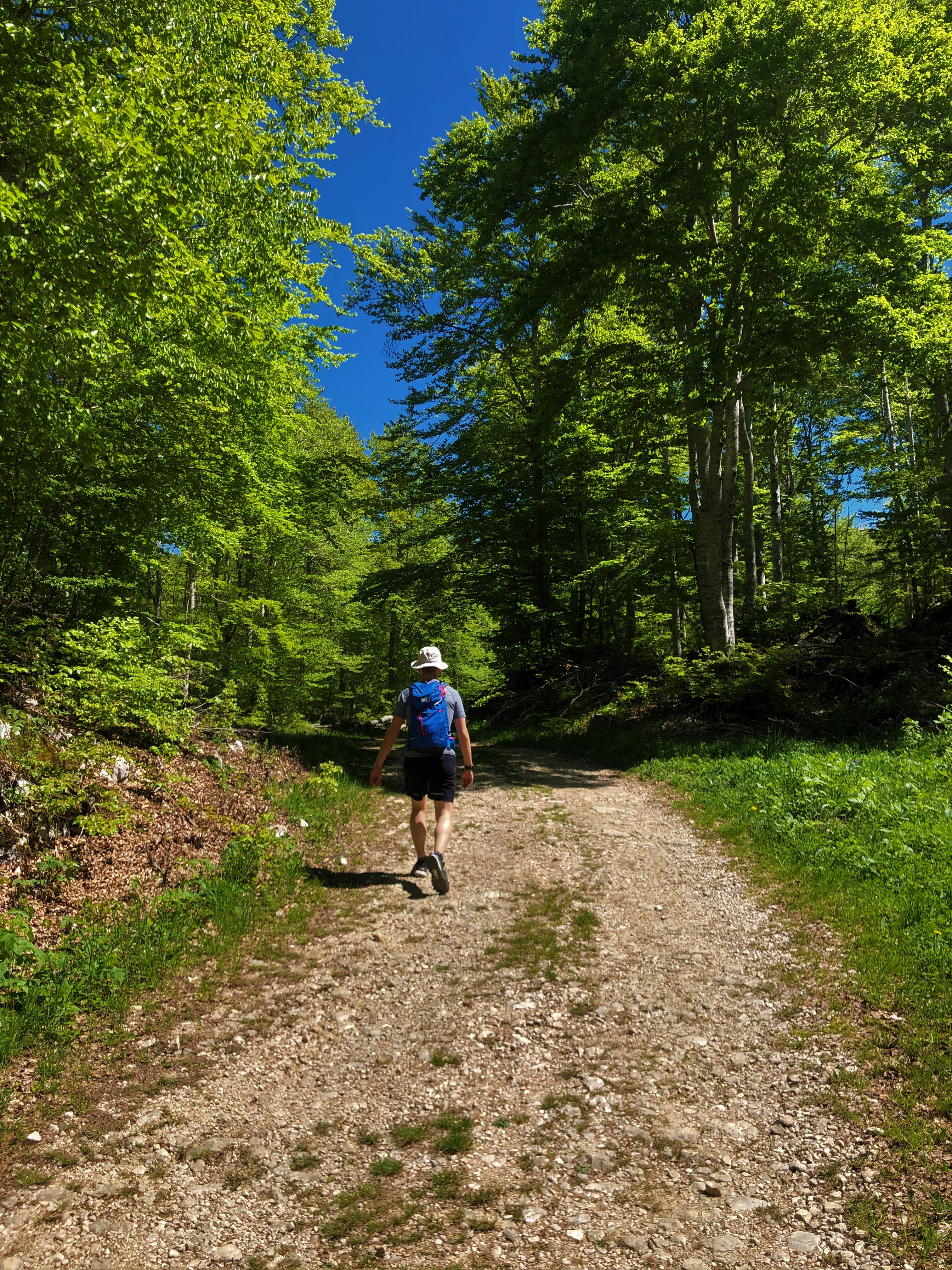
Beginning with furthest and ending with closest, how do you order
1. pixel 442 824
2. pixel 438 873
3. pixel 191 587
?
pixel 191 587 → pixel 442 824 → pixel 438 873

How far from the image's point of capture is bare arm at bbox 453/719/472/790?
6.70m

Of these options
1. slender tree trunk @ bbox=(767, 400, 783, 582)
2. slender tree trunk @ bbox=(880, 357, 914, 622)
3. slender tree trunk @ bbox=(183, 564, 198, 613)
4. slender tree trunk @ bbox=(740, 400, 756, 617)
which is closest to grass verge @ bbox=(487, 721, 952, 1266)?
slender tree trunk @ bbox=(880, 357, 914, 622)

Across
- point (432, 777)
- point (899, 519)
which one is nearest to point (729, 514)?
point (899, 519)

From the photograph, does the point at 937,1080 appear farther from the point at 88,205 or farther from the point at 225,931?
the point at 88,205

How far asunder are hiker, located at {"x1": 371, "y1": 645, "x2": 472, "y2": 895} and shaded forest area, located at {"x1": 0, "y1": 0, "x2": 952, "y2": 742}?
8.62 ft

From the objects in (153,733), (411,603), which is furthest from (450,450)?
(153,733)

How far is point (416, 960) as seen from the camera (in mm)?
5211

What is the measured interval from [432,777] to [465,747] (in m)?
0.48

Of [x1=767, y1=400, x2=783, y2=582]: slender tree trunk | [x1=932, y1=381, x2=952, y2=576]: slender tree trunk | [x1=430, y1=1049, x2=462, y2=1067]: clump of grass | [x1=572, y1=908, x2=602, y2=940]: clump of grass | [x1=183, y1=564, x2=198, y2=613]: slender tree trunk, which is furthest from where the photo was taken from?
[x1=767, y1=400, x2=783, y2=582]: slender tree trunk

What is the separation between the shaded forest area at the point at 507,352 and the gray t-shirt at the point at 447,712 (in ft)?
8.37

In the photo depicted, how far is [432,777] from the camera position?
6664mm

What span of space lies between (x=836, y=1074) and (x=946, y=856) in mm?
2853

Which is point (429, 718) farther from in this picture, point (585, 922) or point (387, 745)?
point (585, 922)

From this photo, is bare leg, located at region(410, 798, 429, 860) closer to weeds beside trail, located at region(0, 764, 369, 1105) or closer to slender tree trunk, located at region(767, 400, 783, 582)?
weeds beside trail, located at region(0, 764, 369, 1105)
